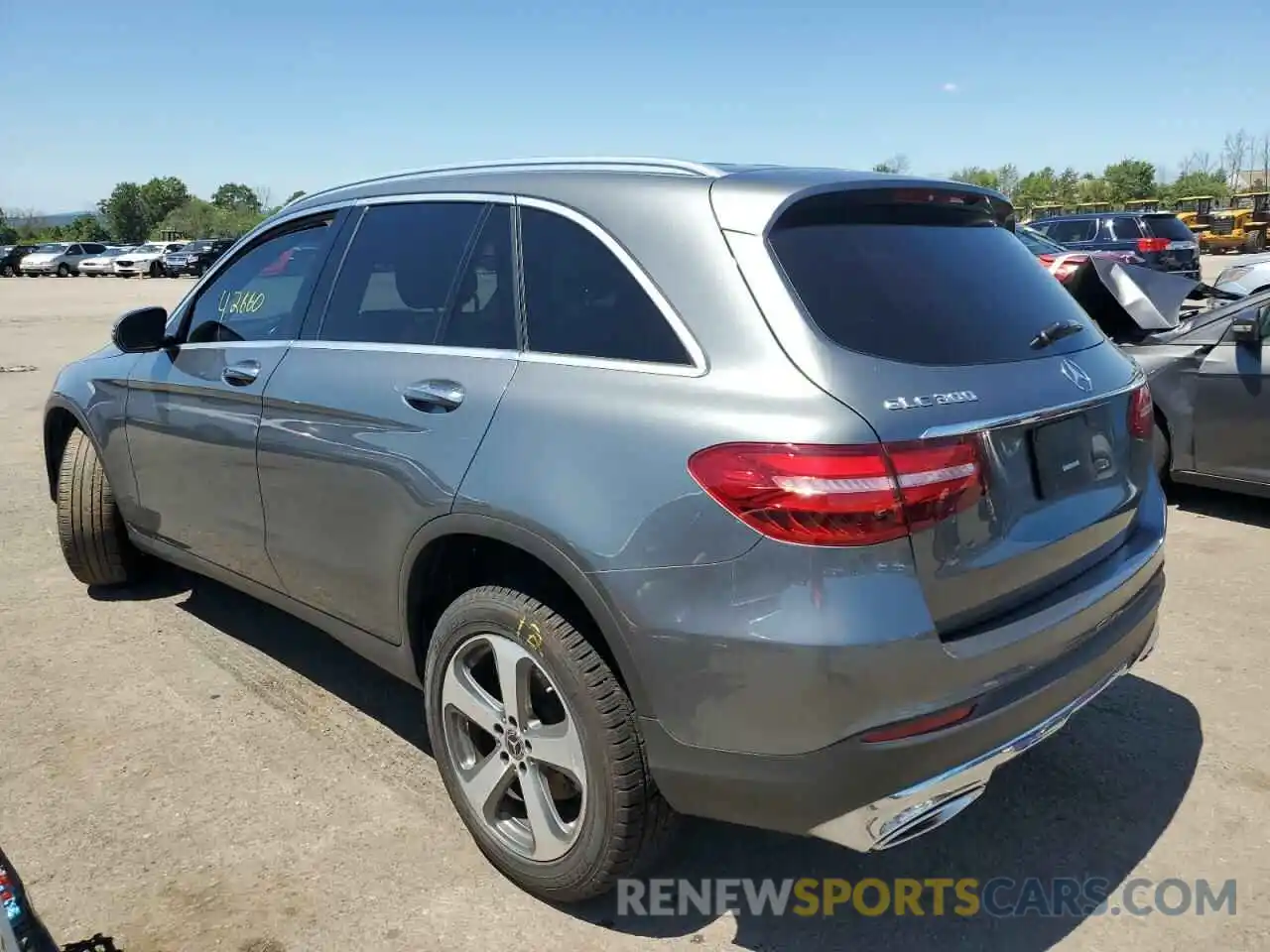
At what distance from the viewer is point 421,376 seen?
9.16ft

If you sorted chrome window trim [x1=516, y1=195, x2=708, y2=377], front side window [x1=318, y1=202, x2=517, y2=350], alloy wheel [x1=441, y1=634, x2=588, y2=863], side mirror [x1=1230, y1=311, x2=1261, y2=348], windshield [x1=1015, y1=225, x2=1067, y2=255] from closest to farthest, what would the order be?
chrome window trim [x1=516, y1=195, x2=708, y2=377]
alloy wheel [x1=441, y1=634, x2=588, y2=863]
front side window [x1=318, y1=202, x2=517, y2=350]
side mirror [x1=1230, y1=311, x2=1261, y2=348]
windshield [x1=1015, y1=225, x2=1067, y2=255]

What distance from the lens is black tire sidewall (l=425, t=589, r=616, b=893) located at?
→ 91.7 inches

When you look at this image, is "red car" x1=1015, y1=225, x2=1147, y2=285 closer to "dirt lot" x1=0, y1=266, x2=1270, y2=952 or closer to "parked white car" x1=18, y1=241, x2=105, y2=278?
"dirt lot" x1=0, y1=266, x2=1270, y2=952

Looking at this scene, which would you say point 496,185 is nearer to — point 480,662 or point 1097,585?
point 480,662

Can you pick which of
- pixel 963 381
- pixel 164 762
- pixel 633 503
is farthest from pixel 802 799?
pixel 164 762

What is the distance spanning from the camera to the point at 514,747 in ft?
8.56

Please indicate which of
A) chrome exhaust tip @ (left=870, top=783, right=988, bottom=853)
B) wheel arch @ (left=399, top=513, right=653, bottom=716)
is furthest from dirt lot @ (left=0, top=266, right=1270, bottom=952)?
wheel arch @ (left=399, top=513, right=653, bottom=716)

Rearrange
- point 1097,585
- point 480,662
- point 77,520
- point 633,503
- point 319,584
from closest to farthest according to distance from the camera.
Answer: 1. point 633,503
2. point 1097,585
3. point 480,662
4. point 319,584
5. point 77,520

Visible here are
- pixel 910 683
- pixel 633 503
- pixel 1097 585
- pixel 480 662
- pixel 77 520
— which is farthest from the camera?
pixel 77 520

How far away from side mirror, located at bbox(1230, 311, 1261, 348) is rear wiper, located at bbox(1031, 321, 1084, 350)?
355 cm

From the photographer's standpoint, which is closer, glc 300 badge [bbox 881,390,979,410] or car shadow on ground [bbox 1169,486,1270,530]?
glc 300 badge [bbox 881,390,979,410]

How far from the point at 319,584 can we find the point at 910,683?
1.95 m

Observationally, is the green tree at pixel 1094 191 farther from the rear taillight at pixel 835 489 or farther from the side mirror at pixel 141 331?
the rear taillight at pixel 835 489

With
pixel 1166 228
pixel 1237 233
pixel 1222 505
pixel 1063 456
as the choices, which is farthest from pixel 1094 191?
pixel 1063 456
